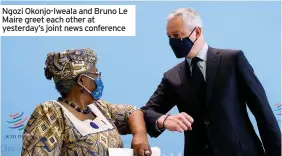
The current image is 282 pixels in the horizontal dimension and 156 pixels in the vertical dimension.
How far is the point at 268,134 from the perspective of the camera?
1999 millimetres

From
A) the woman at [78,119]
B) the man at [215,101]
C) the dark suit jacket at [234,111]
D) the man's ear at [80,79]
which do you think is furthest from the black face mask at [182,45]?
the man's ear at [80,79]

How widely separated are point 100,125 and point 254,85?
665mm

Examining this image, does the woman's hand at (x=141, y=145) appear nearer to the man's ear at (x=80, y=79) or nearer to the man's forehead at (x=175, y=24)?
the man's ear at (x=80, y=79)

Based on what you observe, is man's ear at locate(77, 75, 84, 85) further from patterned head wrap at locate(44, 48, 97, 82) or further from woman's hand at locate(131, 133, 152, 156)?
woman's hand at locate(131, 133, 152, 156)

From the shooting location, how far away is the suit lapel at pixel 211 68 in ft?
6.65

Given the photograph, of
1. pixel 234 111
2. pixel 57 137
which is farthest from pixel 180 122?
pixel 57 137

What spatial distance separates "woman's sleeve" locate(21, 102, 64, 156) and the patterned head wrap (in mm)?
142

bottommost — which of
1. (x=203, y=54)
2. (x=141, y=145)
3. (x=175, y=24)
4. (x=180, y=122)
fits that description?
(x=141, y=145)

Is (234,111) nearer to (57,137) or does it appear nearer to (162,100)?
(162,100)

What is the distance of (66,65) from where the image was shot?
1934mm
